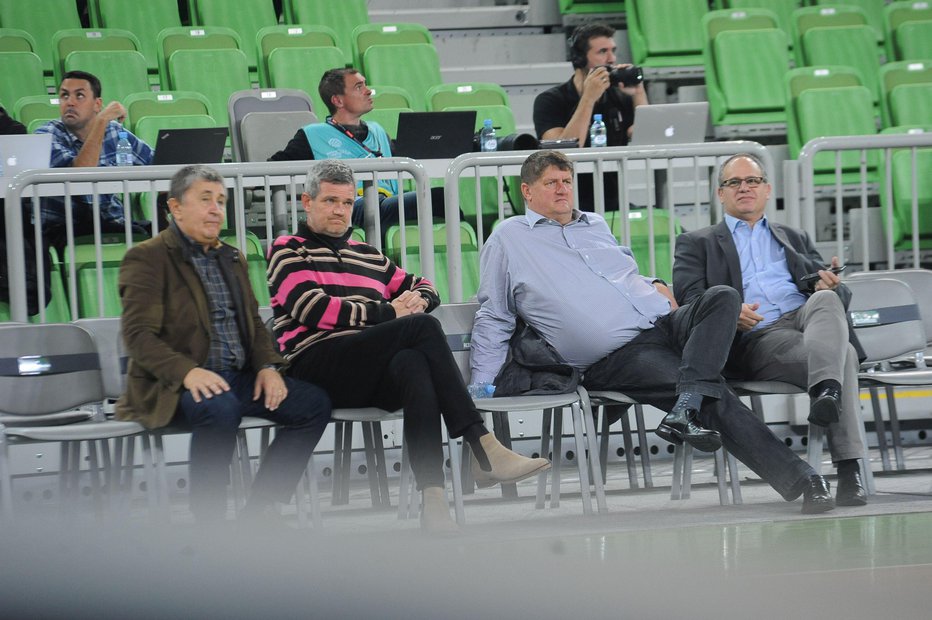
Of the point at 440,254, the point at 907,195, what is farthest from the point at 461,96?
the point at 907,195

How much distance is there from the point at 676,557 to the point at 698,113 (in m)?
4.58

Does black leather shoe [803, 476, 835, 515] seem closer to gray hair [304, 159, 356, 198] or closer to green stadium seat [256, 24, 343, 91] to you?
gray hair [304, 159, 356, 198]

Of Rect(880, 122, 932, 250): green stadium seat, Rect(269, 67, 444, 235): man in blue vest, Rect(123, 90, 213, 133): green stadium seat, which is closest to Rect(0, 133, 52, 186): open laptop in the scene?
Rect(269, 67, 444, 235): man in blue vest

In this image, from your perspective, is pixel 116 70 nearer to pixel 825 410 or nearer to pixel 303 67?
pixel 303 67

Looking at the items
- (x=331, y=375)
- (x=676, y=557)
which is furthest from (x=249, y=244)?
(x=676, y=557)

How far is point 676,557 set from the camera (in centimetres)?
132

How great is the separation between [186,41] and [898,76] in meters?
4.32

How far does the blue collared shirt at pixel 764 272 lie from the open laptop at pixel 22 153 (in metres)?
2.79

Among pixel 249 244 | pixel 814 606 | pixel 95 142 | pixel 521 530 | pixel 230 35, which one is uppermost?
pixel 230 35

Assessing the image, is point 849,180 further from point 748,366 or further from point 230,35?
point 230,35

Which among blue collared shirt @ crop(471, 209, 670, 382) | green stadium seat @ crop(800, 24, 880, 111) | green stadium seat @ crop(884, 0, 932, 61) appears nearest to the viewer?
blue collared shirt @ crop(471, 209, 670, 382)

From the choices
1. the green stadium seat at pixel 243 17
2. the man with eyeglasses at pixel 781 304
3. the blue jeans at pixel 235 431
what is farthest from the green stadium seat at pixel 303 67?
the blue jeans at pixel 235 431

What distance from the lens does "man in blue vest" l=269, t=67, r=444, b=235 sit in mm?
5566

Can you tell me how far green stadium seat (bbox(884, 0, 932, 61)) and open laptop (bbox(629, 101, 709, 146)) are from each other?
3.39 metres
